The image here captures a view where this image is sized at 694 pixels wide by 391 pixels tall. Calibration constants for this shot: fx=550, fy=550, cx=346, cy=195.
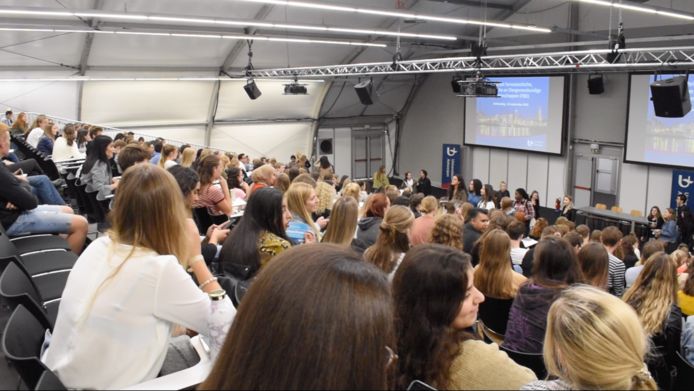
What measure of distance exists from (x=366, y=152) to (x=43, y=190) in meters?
15.9

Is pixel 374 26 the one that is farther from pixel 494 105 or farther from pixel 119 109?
pixel 119 109

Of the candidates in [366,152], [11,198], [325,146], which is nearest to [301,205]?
[11,198]

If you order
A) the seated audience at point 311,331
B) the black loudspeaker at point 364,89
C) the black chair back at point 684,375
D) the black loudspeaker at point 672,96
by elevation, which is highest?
the black loudspeaker at point 364,89

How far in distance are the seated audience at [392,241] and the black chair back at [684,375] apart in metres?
1.73

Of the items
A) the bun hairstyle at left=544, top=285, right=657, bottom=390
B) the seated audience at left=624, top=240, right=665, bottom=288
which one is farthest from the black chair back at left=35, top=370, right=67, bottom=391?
the seated audience at left=624, top=240, right=665, bottom=288

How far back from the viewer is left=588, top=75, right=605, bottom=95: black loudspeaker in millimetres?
12734

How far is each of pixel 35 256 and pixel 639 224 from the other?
38.6ft

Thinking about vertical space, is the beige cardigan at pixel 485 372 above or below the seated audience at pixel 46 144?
below

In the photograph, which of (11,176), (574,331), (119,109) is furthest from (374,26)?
(574,331)

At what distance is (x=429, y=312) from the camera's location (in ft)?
5.81

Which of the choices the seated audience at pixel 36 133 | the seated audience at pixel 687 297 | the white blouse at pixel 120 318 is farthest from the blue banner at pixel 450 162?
the white blouse at pixel 120 318

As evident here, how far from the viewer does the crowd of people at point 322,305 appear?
81 cm

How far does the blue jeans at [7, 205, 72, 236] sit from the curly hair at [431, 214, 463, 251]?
261 centimetres

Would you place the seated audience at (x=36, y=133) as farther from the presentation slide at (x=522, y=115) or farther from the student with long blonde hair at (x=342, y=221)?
the presentation slide at (x=522, y=115)
